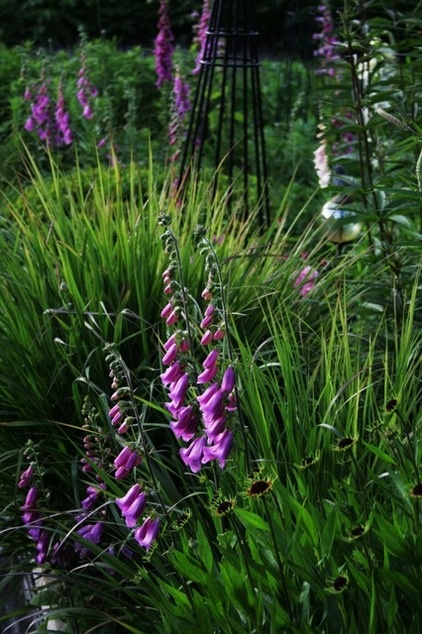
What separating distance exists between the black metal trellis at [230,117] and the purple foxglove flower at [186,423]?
1786 millimetres

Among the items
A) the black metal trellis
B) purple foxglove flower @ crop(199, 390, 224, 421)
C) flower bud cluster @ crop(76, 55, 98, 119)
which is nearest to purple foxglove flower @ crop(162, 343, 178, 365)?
purple foxglove flower @ crop(199, 390, 224, 421)

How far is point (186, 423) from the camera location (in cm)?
186

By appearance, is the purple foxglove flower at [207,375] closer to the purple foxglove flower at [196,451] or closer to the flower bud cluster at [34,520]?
the purple foxglove flower at [196,451]

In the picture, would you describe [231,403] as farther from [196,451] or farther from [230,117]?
[230,117]

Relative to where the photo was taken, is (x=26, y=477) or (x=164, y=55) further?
(x=164, y=55)

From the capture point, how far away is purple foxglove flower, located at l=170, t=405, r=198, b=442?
185 cm

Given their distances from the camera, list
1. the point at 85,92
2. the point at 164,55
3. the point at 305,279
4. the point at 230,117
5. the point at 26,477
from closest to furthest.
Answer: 1. the point at 26,477
2. the point at 305,279
3. the point at 230,117
4. the point at 85,92
5. the point at 164,55

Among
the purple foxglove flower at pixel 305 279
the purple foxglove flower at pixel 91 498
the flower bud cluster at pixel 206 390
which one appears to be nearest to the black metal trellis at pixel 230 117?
the purple foxglove flower at pixel 305 279

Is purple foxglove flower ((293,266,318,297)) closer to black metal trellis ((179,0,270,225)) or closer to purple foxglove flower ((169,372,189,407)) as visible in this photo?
black metal trellis ((179,0,270,225))

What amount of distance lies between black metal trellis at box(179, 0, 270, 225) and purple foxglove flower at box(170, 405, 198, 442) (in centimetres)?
179

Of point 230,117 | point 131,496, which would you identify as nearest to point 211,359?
point 131,496

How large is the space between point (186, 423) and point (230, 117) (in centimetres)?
433

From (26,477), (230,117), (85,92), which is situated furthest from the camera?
(85,92)

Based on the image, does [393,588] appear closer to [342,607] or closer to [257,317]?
[342,607]
